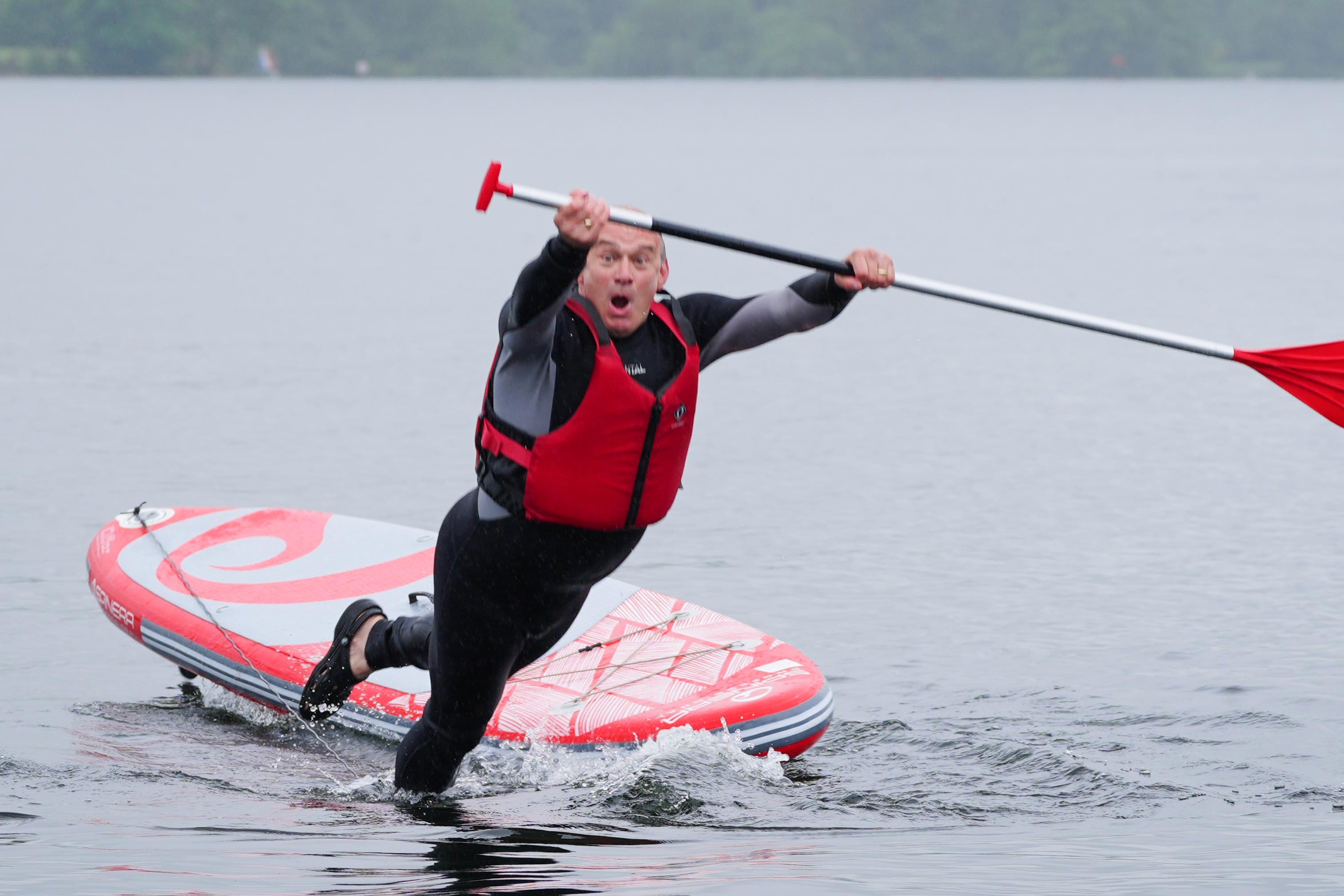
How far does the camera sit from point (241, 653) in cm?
624

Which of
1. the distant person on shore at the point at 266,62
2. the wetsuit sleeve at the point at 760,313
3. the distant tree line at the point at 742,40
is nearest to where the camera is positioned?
the wetsuit sleeve at the point at 760,313

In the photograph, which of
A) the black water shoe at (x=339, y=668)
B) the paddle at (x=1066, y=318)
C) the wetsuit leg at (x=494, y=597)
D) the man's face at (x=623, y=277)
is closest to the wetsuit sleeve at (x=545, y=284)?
the paddle at (x=1066, y=318)

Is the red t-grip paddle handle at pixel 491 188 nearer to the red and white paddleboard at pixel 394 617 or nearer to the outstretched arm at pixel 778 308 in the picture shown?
the outstretched arm at pixel 778 308

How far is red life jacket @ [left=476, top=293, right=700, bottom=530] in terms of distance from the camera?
4.24 m

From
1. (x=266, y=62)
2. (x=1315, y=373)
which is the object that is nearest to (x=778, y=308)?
(x=1315, y=373)

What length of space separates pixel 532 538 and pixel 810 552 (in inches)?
172

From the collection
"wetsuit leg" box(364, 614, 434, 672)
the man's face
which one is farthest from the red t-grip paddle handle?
"wetsuit leg" box(364, 614, 434, 672)

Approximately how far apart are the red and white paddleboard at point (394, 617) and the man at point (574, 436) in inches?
Result: 40.9

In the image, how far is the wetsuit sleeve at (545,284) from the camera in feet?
12.9

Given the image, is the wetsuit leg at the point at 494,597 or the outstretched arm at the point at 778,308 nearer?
the outstretched arm at the point at 778,308

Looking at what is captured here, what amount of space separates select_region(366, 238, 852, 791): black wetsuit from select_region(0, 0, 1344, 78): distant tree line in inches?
3267

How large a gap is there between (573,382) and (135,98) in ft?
233

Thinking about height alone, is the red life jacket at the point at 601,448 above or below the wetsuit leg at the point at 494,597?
above

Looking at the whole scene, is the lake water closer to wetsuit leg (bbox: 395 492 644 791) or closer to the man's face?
wetsuit leg (bbox: 395 492 644 791)
